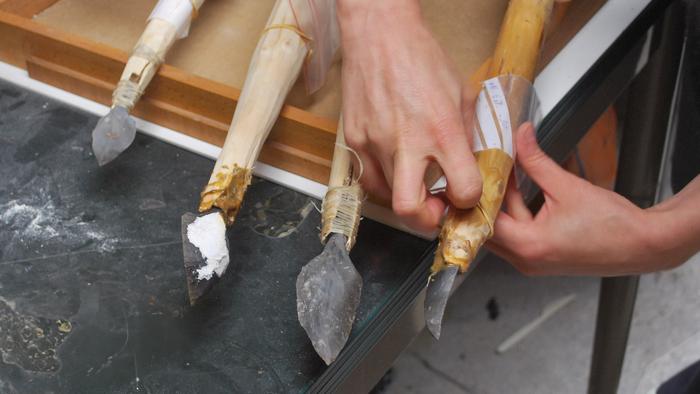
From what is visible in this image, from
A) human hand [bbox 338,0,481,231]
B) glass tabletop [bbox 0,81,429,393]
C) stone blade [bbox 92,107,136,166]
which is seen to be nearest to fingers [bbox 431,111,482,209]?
human hand [bbox 338,0,481,231]

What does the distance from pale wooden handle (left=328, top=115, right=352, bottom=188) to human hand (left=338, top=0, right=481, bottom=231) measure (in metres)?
0.02

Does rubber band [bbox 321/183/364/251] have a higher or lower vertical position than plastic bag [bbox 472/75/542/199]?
lower

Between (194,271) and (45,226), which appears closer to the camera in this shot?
(194,271)

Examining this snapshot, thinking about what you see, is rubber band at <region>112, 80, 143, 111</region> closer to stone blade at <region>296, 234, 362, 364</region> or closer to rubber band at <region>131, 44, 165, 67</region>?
rubber band at <region>131, 44, 165, 67</region>

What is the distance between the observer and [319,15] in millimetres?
773

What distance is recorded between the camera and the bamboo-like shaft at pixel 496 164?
1.95ft

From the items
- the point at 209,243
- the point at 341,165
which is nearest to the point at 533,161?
the point at 341,165

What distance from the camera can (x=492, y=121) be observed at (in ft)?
2.20

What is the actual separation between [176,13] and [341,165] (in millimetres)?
244

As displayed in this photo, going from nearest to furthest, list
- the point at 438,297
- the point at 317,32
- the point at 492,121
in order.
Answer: the point at 438,297 < the point at 492,121 < the point at 317,32

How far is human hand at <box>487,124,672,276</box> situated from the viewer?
0.65 meters

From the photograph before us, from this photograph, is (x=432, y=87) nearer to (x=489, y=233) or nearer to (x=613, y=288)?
(x=489, y=233)

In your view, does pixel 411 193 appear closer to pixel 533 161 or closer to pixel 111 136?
pixel 533 161

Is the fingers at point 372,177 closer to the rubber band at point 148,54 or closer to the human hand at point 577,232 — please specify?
the human hand at point 577,232
